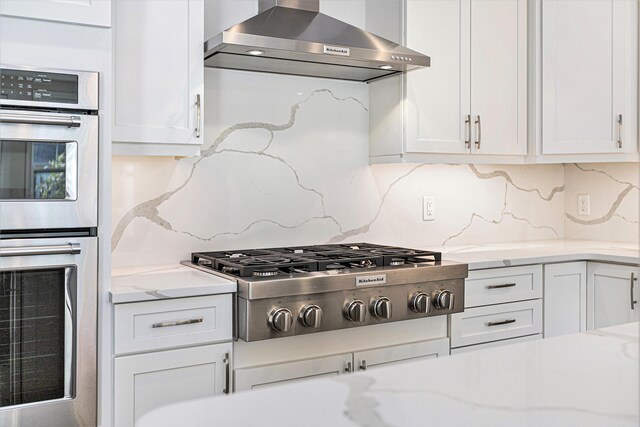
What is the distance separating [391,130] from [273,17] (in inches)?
31.0

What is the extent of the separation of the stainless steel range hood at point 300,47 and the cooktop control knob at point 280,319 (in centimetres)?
101

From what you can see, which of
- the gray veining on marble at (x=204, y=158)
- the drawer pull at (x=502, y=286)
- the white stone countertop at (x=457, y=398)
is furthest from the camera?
the drawer pull at (x=502, y=286)

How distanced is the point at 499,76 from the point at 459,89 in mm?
277

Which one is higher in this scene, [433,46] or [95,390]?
[433,46]

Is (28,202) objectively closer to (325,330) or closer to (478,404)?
(325,330)

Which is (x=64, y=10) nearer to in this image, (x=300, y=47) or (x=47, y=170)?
(x=47, y=170)

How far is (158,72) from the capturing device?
2439 mm

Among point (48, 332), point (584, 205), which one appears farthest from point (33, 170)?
point (584, 205)

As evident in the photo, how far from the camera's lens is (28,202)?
1.99m

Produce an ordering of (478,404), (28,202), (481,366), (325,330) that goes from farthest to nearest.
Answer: (325,330), (28,202), (481,366), (478,404)


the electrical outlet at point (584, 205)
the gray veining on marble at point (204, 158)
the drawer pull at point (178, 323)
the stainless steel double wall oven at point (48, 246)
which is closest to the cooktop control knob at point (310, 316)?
the drawer pull at point (178, 323)

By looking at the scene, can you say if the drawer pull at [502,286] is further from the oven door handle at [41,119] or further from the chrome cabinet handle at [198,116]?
the oven door handle at [41,119]

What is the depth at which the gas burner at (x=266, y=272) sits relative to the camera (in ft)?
7.63

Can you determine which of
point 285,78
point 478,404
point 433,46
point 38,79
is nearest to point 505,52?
point 433,46
